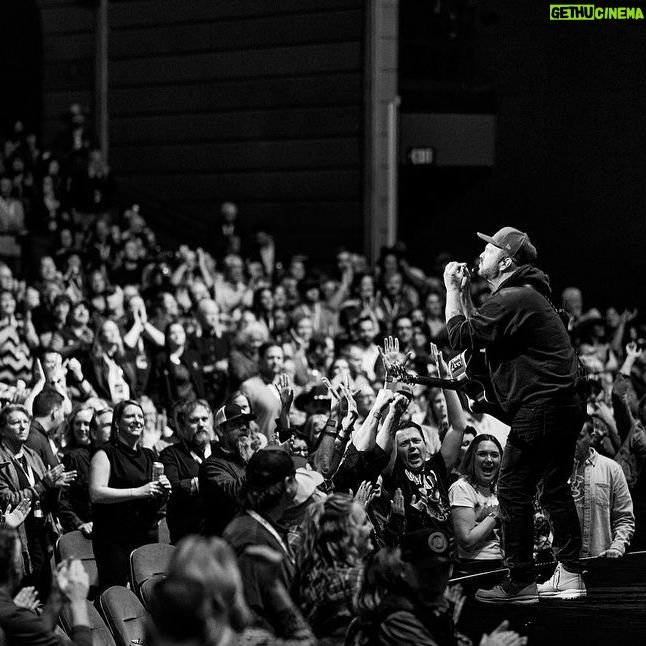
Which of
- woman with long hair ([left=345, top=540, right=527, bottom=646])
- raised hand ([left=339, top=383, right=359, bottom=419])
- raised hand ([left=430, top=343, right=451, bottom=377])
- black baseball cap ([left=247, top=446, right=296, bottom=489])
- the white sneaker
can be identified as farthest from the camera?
raised hand ([left=339, top=383, right=359, bottom=419])

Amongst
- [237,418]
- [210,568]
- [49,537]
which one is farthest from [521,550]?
[49,537]

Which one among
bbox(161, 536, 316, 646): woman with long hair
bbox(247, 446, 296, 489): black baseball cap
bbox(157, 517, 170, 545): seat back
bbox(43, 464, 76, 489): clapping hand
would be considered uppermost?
bbox(247, 446, 296, 489): black baseball cap

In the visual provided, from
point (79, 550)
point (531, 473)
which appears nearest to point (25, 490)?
point (79, 550)

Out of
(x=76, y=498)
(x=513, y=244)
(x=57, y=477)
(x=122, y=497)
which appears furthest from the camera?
(x=76, y=498)

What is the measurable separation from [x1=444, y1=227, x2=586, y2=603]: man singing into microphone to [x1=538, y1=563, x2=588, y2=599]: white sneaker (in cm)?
13

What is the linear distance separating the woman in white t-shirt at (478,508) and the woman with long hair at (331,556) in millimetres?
2311

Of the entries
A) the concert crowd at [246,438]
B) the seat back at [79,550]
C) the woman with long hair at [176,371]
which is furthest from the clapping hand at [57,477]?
the woman with long hair at [176,371]

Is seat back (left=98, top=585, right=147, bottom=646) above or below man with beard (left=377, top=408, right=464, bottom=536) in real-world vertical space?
below

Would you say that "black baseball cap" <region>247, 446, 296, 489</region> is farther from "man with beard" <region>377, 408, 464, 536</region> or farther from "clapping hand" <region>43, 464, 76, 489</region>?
"clapping hand" <region>43, 464, 76, 489</region>

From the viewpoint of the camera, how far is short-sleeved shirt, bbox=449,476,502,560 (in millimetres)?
6781

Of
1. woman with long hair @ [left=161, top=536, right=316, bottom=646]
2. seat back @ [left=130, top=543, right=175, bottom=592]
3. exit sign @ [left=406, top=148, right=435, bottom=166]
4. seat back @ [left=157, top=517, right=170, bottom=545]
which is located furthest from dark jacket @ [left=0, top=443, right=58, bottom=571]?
exit sign @ [left=406, top=148, right=435, bottom=166]

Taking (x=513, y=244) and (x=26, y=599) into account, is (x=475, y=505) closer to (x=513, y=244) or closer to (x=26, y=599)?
(x=513, y=244)

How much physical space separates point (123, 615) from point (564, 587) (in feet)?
5.83

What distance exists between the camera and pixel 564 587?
5.67 m
